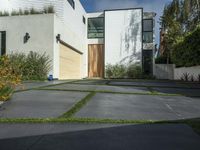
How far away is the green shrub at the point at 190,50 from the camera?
15.4 metres

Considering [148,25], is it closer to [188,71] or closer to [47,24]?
[188,71]

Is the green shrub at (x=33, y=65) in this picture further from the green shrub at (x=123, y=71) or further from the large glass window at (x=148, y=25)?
the large glass window at (x=148, y=25)

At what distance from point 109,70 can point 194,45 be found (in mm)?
10282

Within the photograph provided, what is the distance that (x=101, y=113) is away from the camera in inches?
196

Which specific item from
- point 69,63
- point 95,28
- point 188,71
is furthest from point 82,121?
point 95,28

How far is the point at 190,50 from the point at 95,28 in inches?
488

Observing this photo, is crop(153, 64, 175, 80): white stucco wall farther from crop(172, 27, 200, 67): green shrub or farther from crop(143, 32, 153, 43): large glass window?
crop(172, 27, 200, 67): green shrub

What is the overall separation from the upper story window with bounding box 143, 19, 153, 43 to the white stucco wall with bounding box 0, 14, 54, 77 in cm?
1134

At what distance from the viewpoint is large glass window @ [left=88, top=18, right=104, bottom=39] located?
1025 inches

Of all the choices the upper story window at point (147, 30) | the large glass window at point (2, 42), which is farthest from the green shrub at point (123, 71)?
the large glass window at point (2, 42)

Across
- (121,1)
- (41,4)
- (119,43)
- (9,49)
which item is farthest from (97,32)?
(9,49)

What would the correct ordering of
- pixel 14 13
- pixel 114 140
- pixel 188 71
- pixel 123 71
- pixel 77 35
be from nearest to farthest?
pixel 114 140 < pixel 14 13 < pixel 188 71 < pixel 77 35 < pixel 123 71

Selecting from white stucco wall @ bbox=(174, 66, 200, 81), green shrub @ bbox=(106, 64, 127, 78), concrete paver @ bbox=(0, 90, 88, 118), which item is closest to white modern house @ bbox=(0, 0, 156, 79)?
green shrub @ bbox=(106, 64, 127, 78)

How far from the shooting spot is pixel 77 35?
2269 centimetres
